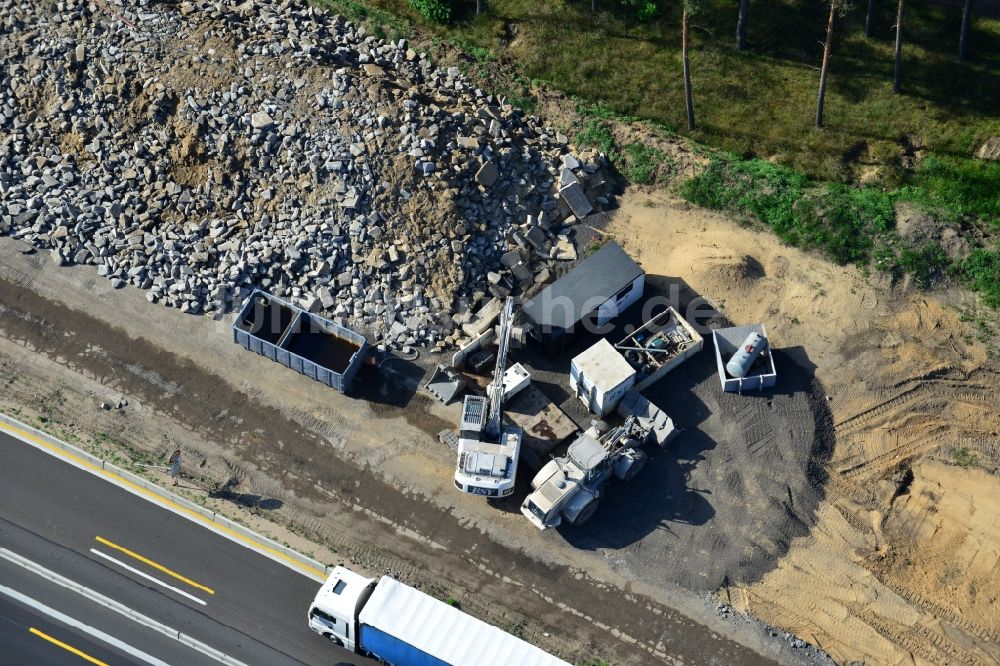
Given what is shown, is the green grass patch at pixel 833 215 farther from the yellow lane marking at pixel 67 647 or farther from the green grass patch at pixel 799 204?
the yellow lane marking at pixel 67 647

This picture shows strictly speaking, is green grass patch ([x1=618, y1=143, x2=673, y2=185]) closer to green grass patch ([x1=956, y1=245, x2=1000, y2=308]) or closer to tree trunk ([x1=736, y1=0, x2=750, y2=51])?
tree trunk ([x1=736, y1=0, x2=750, y2=51])

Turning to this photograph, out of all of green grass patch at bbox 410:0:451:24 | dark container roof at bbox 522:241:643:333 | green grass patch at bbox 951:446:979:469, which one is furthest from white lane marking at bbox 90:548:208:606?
green grass patch at bbox 410:0:451:24

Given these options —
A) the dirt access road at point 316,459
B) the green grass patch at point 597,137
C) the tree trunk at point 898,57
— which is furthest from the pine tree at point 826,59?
the dirt access road at point 316,459

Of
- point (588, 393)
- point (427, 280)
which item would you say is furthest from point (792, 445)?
point (427, 280)

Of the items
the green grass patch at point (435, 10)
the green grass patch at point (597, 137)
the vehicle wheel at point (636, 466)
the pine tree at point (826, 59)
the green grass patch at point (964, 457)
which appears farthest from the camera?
the green grass patch at point (435, 10)

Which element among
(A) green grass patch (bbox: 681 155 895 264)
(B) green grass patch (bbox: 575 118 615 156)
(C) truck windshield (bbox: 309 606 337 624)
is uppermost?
(B) green grass patch (bbox: 575 118 615 156)

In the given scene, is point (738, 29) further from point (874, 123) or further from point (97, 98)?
point (97, 98)
